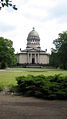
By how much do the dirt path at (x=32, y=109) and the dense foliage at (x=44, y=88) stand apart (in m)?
0.67

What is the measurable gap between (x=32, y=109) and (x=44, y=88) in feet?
11.4

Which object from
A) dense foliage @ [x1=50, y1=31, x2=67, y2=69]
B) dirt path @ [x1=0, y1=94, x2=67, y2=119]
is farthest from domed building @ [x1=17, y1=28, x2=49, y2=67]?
dirt path @ [x1=0, y1=94, x2=67, y2=119]

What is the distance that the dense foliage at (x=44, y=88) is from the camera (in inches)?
654

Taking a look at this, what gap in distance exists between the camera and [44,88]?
16797 millimetres

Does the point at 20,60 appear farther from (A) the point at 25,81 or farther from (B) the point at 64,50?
(A) the point at 25,81

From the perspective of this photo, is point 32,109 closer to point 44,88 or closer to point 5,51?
point 44,88

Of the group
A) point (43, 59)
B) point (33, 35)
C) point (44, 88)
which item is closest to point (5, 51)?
point (44, 88)

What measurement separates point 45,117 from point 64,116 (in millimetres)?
866

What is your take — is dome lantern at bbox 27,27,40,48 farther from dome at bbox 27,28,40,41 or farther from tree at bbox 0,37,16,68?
tree at bbox 0,37,16,68

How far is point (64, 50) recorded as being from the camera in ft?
293

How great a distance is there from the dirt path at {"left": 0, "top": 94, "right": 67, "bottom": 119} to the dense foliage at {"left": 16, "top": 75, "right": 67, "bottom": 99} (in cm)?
67

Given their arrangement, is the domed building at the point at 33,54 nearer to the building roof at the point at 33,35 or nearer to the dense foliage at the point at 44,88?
the building roof at the point at 33,35

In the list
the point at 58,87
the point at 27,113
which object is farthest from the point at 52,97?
the point at 27,113

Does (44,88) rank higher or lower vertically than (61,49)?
lower
